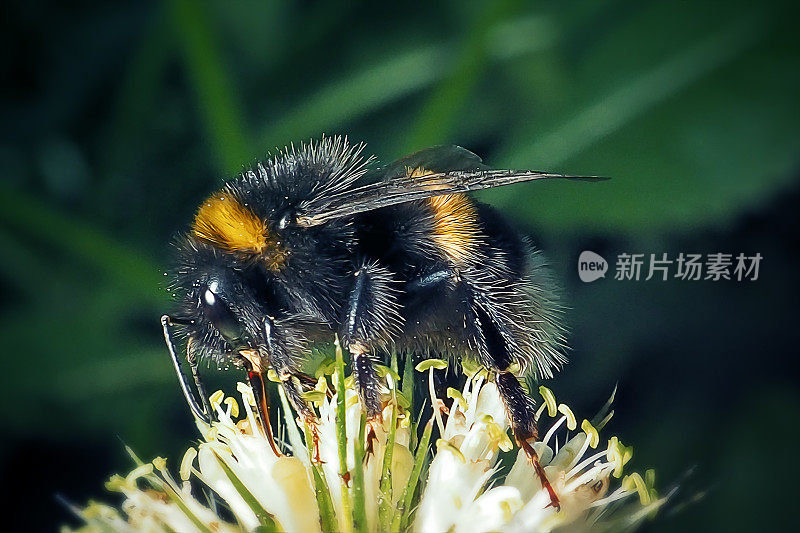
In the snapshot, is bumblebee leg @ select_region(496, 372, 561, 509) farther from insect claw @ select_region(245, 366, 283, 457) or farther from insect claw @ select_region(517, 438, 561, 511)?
insect claw @ select_region(245, 366, 283, 457)

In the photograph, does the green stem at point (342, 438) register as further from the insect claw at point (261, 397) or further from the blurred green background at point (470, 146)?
the blurred green background at point (470, 146)

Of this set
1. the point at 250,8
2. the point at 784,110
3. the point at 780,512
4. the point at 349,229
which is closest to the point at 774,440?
the point at 780,512

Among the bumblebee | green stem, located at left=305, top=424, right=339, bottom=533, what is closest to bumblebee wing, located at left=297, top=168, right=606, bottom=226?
the bumblebee

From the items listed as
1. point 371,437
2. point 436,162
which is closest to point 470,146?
point 436,162

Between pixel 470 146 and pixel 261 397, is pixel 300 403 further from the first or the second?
pixel 470 146

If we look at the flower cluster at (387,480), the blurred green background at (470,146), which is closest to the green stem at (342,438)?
the flower cluster at (387,480)

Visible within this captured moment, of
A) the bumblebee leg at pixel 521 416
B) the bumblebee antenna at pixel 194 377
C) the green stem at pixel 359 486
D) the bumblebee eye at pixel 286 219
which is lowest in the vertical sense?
the bumblebee leg at pixel 521 416
